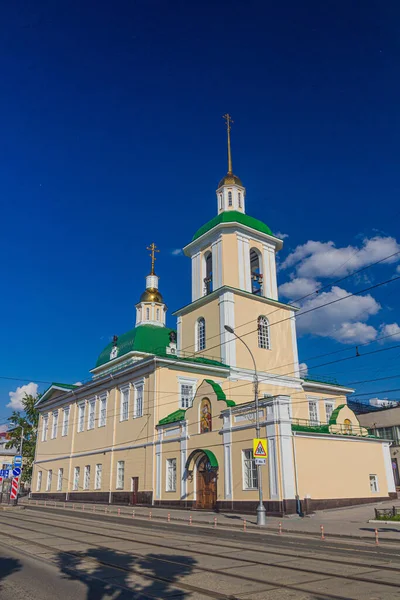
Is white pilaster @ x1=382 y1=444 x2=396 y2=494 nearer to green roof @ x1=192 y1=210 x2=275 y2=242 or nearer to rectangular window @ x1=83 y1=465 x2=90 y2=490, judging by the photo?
green roof @ x1=192 y1=210 x2=275 y2=242

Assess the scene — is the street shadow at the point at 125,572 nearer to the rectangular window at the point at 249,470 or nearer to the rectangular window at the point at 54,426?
the rectangular window at the point at 249,470

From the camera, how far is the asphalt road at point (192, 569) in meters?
7.68

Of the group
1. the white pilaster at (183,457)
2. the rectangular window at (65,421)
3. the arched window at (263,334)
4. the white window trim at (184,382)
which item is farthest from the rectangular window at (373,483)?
the rectangular window at (65,421)

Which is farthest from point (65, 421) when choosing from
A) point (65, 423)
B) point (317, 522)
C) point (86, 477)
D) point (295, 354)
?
point (317, 522)

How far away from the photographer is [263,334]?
3647 cm

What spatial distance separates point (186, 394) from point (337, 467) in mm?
11069

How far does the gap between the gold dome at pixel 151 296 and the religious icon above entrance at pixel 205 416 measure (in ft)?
76.2

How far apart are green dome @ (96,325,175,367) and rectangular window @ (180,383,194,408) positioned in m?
10.6

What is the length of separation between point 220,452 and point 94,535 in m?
11.8

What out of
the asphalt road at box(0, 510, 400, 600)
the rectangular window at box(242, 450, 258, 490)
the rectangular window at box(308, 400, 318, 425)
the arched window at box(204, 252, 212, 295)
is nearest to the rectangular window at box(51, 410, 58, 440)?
the arched window at box(204, 252, 212, 295)

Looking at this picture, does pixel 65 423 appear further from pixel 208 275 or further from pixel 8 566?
pixel 8 566

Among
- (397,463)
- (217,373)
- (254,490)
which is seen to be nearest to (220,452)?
(254,490)

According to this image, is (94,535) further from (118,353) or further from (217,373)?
(118,353)

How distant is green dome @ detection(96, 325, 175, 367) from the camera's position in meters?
44.7
